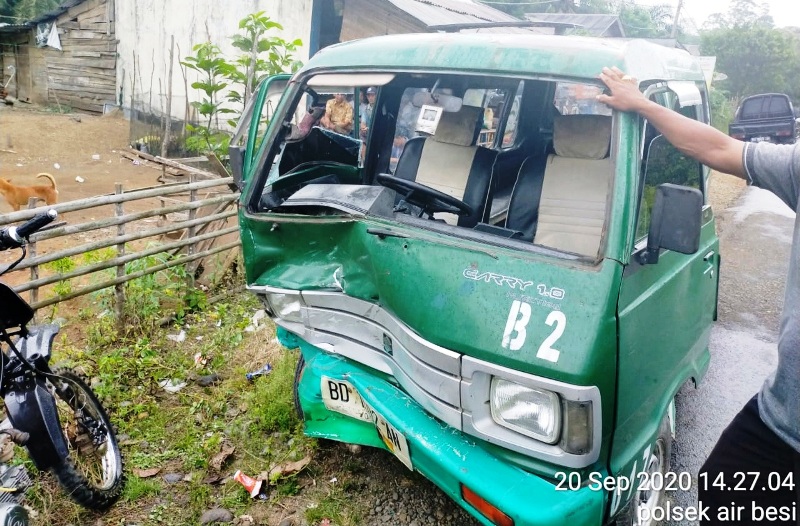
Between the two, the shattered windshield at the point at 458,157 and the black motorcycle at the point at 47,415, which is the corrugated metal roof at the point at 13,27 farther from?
the black motorcycle at the point at 47,415

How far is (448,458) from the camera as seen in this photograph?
223cm

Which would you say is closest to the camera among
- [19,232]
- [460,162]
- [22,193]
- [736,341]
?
[19,232]

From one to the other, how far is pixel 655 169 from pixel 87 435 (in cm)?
305

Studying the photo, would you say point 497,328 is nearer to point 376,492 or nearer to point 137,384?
point 376,492

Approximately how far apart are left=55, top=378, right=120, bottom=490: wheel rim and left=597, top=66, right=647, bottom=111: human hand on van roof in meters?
2.87

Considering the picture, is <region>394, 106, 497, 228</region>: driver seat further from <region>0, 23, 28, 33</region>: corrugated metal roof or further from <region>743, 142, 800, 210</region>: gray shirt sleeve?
<region>0, 23, 28, 33</region>: corrugated metal roof

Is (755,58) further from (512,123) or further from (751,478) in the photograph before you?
(751,478)

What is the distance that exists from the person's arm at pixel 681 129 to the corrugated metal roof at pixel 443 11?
8332mm

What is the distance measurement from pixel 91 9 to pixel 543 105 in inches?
690

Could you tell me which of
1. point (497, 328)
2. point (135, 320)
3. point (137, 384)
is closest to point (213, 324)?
point (135, 320)

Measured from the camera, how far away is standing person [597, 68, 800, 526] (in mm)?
1763

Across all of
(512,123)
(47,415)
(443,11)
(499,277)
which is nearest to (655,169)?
(499,277)

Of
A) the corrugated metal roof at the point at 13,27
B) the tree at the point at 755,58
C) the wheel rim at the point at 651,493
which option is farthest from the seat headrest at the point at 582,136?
the tree at the point at 755,58

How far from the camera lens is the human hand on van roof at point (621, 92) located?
2193 millimetres
